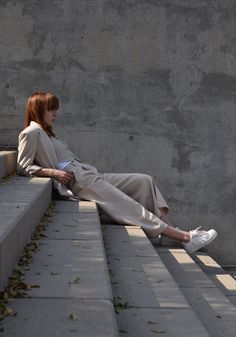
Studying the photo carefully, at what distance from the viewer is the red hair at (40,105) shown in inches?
219

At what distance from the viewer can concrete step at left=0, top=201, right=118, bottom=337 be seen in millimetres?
2217

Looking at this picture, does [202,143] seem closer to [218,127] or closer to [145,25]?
[218,127]

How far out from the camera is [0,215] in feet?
10.1

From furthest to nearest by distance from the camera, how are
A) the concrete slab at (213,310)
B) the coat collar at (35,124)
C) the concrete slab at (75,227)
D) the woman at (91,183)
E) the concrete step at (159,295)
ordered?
the coat collar at (35,124)
the woman at (91,183)
the concrete slab at (75,227)
the concrete slab at (213,310)
the concrete step at (159,295)

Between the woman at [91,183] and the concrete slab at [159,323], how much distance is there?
2.18 meters

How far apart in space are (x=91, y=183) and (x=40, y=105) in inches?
31.9

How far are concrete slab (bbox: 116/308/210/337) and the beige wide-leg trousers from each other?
2191 mm

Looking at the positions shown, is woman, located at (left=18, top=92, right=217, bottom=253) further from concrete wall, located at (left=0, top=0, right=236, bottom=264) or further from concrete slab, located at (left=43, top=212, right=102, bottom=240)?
concrete wall, located at (left=0, top=0, right=236, bottom=264)

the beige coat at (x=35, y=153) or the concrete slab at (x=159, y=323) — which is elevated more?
the beige coat at (x=35, y=153)

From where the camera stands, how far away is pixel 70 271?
3020mm

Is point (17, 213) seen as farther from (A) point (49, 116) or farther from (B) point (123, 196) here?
(A) point (49, 116)

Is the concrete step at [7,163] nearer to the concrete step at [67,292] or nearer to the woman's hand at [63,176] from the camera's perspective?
the woman's hand at [63,176]

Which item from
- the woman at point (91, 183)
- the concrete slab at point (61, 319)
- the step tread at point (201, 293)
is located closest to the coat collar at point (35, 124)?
the woman at point (91, 183)

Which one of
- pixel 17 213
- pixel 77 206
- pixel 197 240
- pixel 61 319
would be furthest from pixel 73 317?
pixel 197 240
